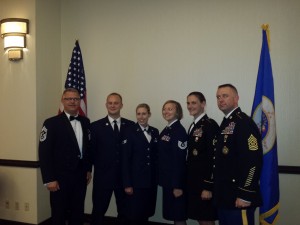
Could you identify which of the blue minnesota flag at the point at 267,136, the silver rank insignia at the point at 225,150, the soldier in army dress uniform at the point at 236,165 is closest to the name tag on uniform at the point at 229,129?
the soldier in army dress uniform at the point at 236,165

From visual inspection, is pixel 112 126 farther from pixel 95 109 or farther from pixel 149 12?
pixel 149 12

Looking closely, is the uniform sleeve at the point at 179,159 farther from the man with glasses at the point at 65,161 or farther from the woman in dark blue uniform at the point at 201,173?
the man with glasses at the point at 65,161

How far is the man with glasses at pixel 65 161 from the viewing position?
2.81 metres

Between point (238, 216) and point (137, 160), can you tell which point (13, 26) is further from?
point (238, 216)

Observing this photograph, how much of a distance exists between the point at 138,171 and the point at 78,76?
155 centimetres

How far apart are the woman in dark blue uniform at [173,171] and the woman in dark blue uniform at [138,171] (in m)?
0.15

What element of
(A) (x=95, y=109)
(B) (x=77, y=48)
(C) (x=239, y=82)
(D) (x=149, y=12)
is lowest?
(A) (x=95, y=109)

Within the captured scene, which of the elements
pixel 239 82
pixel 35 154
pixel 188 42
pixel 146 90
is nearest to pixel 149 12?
pixel 188 42

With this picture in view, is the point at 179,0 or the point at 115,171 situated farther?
the point at 179,0

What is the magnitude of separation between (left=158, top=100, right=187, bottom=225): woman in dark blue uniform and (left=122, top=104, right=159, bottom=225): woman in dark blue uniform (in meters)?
0.15

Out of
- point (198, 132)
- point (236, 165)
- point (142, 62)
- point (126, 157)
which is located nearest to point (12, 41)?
point (142, 62)

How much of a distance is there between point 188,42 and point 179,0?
0.51m

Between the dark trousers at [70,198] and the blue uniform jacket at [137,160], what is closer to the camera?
the dark trousers at [70,198]

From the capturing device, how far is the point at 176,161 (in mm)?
2830
